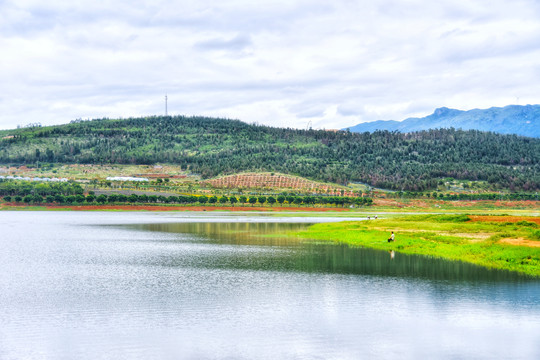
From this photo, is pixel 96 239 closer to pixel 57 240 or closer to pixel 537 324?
Answer: pixel 57 240

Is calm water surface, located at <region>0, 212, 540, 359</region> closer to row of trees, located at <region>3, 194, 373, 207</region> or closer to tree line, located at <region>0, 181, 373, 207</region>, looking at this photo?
row of trees, located at <region>3, 194, 373, 207</region>

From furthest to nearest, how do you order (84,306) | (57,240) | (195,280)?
(57,240), (195,280), (84,306)

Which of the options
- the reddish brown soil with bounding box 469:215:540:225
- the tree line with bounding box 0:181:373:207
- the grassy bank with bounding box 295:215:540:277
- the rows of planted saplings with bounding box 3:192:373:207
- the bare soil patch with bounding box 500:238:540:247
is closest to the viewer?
the grassy bank with bounding box 295:215:540:277

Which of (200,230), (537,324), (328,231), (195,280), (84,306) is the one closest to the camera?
(537,324)

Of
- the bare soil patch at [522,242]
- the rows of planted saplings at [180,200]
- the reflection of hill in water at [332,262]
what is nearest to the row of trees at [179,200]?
the rows of planted saplings at [180,200]

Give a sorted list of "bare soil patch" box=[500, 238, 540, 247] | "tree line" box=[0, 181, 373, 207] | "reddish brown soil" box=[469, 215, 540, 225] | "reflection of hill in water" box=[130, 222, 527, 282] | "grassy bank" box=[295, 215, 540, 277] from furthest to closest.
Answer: "tree line" box=[0, 181, 373, 207] → "reddish brown soil" box=[469, 215, 540, 225] → "bare soil patch" box=[500, 238, 540, 247] → "grassy bank" box=[295, 215, 540, 277] → "reflection of hill in water" box=[130, 222, 527, 282]

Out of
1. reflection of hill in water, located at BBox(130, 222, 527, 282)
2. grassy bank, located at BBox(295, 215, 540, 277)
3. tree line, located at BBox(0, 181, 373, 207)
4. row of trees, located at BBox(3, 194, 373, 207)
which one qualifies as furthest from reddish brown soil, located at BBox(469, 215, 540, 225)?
tree line, located at BBox(0, 181, 373, 207)

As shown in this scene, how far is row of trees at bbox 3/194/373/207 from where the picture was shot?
15012 centimetres

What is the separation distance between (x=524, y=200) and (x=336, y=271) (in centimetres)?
14705

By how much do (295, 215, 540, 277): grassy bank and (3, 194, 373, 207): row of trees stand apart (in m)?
71.4

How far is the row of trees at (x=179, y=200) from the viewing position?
150m

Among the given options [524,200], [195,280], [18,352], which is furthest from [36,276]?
[524,200]

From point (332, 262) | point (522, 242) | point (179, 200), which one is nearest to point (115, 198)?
point (179, 200)

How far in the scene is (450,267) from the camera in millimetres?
44000
